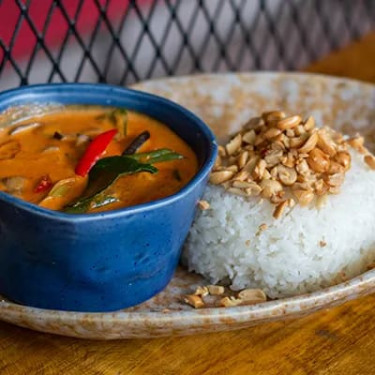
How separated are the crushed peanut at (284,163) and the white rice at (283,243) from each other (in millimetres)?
20

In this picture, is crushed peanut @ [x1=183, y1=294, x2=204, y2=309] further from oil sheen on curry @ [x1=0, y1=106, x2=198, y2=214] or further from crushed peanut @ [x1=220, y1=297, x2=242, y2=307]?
oil sheen on curry @ [x1=0, y1=106, x2=198, y2=214]

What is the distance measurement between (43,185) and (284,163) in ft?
1.32

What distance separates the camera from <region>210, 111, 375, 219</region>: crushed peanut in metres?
1.27

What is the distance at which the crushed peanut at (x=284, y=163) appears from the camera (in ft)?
4.18

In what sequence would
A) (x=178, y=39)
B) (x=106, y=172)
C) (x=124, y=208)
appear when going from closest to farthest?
1. (x=124, y=208)
2. (x=106, y=172)
3. (x=178, y=39)

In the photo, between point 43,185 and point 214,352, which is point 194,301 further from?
point 43,185

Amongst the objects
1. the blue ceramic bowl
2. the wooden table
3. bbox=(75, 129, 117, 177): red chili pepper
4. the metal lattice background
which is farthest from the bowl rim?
the metal lattice background

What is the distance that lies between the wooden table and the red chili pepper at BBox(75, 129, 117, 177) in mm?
261

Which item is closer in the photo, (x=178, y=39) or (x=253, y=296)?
(x=253, y=296)

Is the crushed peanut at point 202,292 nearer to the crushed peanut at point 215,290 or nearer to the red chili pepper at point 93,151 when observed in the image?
the crushed peanut at point 215,290

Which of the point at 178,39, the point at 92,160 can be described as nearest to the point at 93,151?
the point at 92,160

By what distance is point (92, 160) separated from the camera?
47.9 inches

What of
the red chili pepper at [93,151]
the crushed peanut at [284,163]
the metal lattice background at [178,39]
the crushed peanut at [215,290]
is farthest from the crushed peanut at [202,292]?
the metal lattice background at [178,39]

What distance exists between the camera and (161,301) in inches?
50.1
